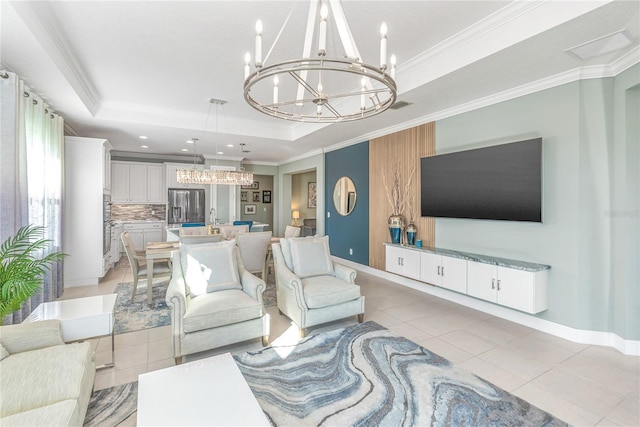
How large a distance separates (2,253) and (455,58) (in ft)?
13.5

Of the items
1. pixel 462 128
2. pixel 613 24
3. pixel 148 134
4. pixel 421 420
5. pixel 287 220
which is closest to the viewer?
pixel 421 420

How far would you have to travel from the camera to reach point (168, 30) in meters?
2.71

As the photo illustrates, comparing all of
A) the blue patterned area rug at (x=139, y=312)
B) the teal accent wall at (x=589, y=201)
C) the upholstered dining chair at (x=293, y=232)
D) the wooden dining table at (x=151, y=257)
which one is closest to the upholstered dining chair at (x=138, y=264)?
the wooden dining table at (x=151, y=257)

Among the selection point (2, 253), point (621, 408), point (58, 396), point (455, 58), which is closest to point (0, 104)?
point (2, 253)

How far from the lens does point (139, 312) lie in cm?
370

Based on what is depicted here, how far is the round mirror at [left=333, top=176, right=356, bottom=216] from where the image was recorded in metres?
6.23

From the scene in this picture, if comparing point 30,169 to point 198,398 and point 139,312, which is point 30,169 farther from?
point 198,398

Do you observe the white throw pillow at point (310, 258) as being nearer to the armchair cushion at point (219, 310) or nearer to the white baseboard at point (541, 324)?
the armchair cushion at point (219, 310)

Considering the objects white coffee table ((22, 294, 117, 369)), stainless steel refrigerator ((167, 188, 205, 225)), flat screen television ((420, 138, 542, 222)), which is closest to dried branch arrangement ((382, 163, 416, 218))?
flat screen television ((420, 138, 542, 222))

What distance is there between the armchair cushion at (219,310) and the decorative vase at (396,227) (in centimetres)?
266

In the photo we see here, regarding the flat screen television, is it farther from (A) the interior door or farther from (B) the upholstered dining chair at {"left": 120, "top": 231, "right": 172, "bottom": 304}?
(A) the interior door

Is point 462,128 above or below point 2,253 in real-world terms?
above

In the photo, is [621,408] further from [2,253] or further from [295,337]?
[2,253]

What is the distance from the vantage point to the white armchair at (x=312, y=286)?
310 centimetres
